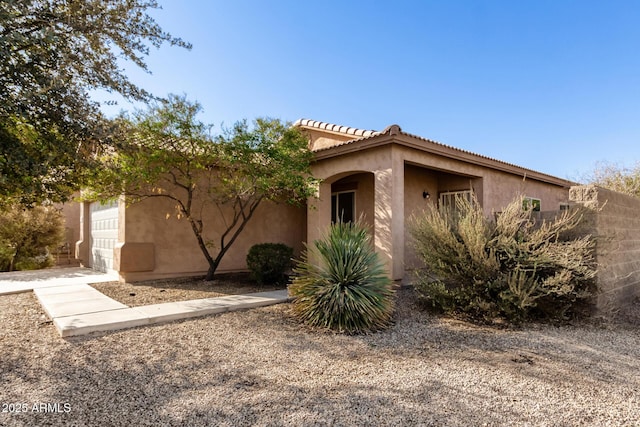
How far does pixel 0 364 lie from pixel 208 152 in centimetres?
585

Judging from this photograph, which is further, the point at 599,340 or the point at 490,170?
the point at 490,170

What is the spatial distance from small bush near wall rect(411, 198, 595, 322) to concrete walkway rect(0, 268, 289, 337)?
3.70 m

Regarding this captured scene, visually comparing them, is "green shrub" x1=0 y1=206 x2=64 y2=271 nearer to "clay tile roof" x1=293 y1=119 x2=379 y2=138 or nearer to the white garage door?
the white garage door

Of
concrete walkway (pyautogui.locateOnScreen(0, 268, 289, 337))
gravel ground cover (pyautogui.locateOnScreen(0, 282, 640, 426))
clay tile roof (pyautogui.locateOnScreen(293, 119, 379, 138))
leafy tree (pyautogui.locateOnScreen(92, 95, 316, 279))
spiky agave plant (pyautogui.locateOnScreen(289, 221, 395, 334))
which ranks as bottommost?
gravel ground cover (pyautogui.locateOnScreen(0, 282, 640, 426))

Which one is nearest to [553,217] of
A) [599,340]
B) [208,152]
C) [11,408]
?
[599,340]

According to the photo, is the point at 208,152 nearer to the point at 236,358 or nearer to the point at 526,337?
the point at 236,358

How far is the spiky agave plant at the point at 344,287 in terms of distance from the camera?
6266mm

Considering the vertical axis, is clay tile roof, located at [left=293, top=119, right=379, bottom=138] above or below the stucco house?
above

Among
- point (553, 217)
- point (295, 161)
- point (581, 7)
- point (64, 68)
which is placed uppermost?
point (581, 7)

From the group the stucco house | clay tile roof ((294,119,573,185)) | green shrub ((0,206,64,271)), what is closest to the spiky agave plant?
the stucco house

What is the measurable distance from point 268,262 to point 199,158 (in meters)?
3.49

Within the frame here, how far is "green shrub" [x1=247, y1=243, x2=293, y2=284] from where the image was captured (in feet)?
33.6

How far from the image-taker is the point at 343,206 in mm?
13578

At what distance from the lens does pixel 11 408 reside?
11.2ft
